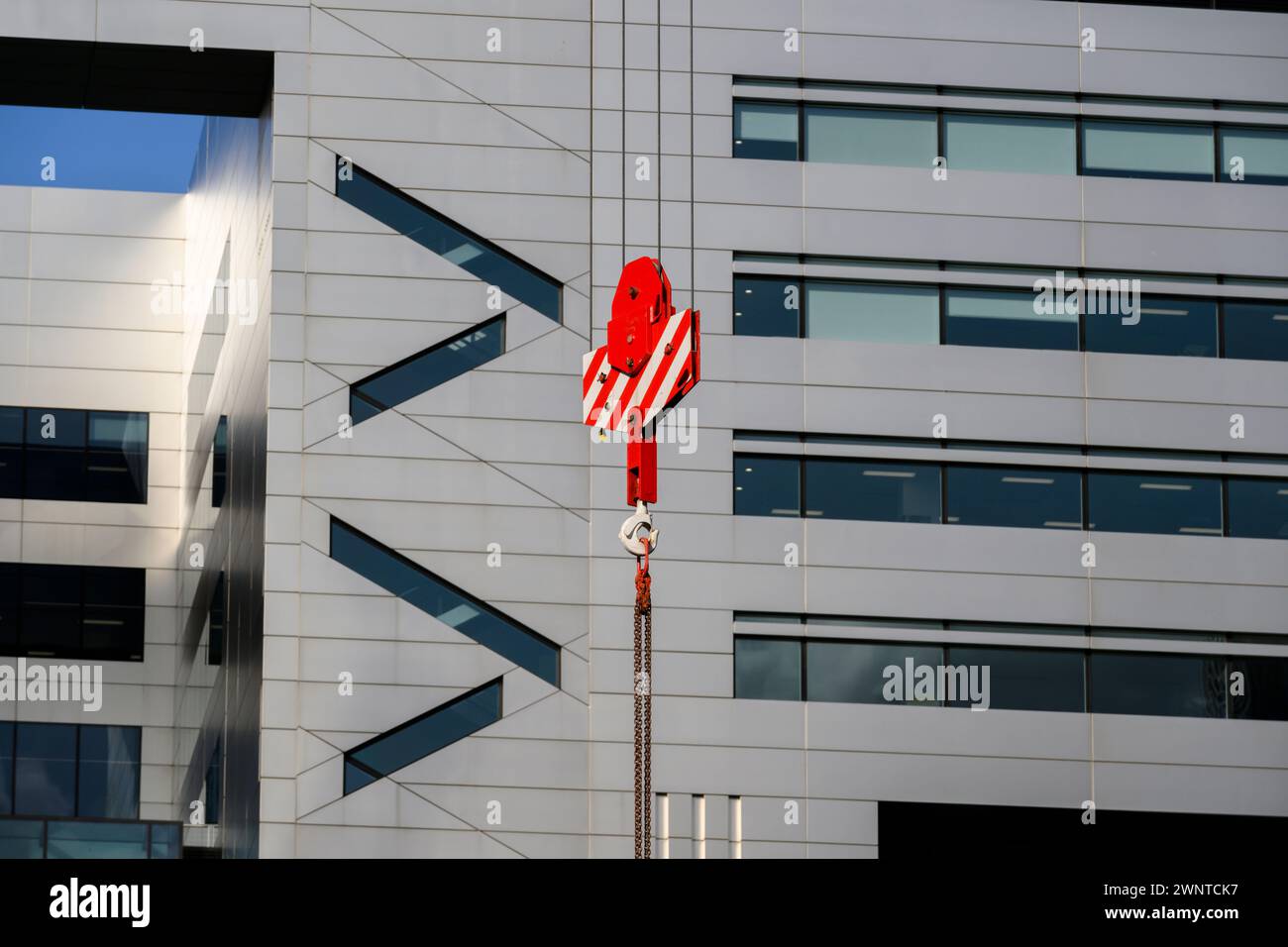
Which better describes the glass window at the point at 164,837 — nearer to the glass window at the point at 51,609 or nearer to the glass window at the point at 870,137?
the glass window at the point at 51,609

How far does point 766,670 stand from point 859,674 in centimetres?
168

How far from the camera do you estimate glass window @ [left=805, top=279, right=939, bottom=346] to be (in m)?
36.9

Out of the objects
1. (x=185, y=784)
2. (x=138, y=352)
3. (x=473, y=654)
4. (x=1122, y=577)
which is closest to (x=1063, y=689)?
(x=1122, y=577)

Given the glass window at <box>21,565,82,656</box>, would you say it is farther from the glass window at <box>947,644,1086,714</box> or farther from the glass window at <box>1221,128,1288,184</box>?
the glass window at <box>1221,128,1288,184</box>

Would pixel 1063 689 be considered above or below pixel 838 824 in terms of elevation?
above

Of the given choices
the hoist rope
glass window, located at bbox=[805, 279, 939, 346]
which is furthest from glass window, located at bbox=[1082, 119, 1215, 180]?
the hoist rope

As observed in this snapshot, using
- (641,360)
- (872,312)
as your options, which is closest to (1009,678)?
(872,312)

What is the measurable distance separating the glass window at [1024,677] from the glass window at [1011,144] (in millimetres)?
8905

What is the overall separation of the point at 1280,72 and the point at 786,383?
11.4 meters

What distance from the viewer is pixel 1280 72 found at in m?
38.6

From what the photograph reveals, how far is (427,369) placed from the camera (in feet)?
117

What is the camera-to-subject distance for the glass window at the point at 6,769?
167 feet
